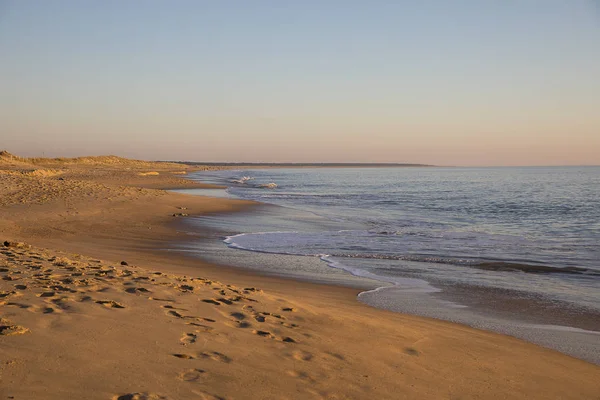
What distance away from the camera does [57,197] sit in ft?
75.8

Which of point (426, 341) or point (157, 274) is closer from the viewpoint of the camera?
point (426, 341)

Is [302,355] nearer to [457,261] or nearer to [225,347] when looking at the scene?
[225,347]

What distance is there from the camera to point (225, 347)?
5.20m

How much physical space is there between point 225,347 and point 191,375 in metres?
0.78

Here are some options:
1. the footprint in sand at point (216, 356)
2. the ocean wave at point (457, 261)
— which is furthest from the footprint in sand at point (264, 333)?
the ocean wave at point (457, 261)

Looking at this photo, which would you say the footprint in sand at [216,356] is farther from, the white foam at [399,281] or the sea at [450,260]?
the white foam at [399,281]

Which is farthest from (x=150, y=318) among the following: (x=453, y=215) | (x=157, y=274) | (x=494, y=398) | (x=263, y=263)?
(x=453, y=215)

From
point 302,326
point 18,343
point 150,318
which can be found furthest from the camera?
point 302,326

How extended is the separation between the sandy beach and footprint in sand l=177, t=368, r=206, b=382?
2 cm

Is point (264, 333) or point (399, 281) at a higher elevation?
point (264, 333)

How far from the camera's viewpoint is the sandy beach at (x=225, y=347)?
4.30 meters

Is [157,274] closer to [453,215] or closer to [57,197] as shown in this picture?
[57,197]

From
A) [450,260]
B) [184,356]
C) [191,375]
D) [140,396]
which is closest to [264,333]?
[184,356]

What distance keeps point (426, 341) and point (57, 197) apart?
819 inches
